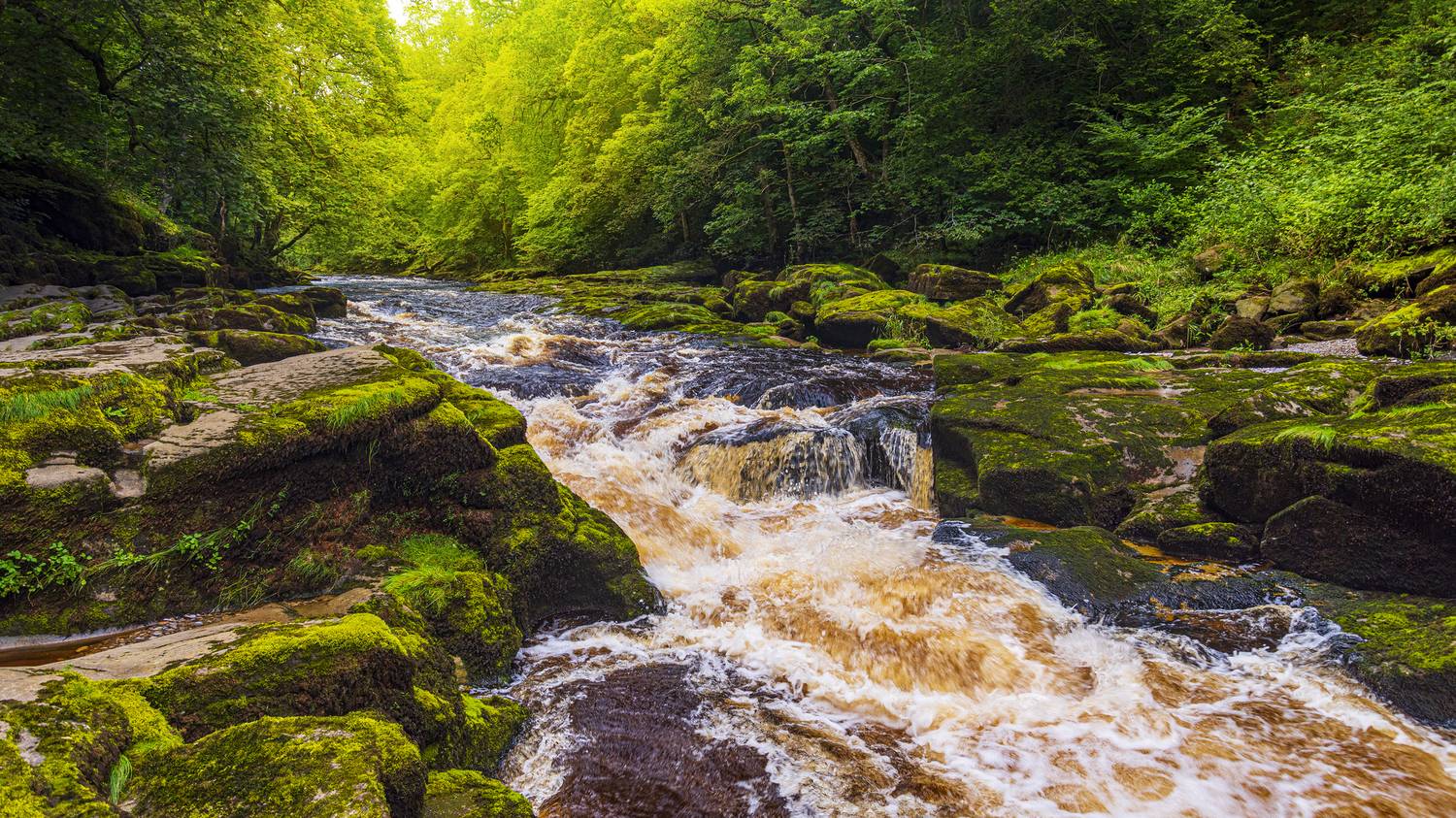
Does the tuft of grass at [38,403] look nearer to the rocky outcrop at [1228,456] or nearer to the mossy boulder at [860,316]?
the rocky outcrop at [1228,456]

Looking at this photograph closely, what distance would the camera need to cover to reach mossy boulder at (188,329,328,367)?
27.0ft

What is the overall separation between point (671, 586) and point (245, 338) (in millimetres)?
7072

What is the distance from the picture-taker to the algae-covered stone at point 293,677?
2.29m

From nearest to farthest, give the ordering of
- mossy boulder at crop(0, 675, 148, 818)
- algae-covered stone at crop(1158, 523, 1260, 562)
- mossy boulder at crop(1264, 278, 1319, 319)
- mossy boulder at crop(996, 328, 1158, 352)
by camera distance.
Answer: mossy boulder at crop(0, 675, 148, 818) < algae-covered stone at crop(1158, 523, 1260, 562) < mossy boulder at crop(1264, 278, 1319, 319) < mossy boulder at crop(996, 328, 1158, 352)

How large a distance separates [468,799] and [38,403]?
3.66 metres

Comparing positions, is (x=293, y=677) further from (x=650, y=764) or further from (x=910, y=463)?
(x=910, y=463)

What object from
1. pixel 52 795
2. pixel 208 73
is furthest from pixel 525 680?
pixel 208 73

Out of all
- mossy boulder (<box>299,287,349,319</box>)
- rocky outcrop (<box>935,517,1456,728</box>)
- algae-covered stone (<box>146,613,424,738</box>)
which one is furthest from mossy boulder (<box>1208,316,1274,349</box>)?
mossy boulder (<box>299,287,349,319</box>)

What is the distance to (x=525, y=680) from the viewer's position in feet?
13.6

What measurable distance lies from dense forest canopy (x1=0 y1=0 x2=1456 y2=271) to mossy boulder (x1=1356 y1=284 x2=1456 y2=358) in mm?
2744

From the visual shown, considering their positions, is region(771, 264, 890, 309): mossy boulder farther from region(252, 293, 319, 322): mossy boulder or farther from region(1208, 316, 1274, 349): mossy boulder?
region(252, 293, 319, 322): mossy boulder

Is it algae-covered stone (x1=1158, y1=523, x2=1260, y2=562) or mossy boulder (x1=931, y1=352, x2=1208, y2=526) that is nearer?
algae-covered stone (x1=1158, y1=523, x2=1260, y2=562)

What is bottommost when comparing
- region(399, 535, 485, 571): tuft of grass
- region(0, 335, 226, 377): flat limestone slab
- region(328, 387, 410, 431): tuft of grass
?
region(399, 535, 485, 571): tuft of grass

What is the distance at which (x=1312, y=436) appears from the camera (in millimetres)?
4773
